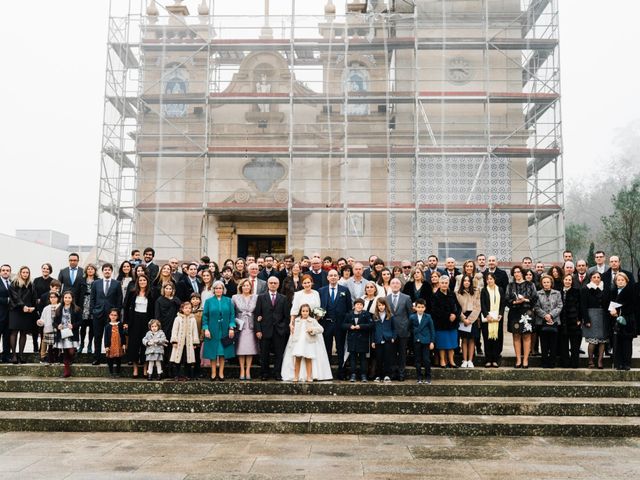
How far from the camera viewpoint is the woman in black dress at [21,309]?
939 centimetres

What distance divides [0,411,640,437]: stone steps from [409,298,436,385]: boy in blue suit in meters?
1.14

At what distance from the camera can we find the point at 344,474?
557 centimetres

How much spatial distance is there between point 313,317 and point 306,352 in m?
0.53

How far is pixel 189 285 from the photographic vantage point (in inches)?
370

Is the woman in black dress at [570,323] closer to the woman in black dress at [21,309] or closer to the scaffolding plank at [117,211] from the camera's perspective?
the woman in black dress at [21,309]

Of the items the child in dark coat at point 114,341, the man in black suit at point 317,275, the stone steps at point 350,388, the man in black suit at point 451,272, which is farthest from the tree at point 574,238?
the child in dark coat at point 114,341

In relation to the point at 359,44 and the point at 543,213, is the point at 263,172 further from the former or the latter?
the point at 543,213

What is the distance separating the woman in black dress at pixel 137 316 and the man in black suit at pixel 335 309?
2578mm

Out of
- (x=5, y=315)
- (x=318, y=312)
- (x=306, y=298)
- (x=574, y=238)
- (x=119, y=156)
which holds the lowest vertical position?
(x=5, y=315)

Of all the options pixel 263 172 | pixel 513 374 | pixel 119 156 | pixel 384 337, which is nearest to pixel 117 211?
Result: pixel 119 156

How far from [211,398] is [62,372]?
105 inches

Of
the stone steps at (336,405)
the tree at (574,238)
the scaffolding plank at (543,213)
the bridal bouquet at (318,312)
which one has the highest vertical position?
the tree at (574,238)

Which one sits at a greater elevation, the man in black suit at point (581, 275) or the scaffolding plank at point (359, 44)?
the scaffolding plank at point (359, 44)

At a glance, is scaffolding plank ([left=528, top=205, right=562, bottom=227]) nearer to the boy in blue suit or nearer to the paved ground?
the boy in blue suit
